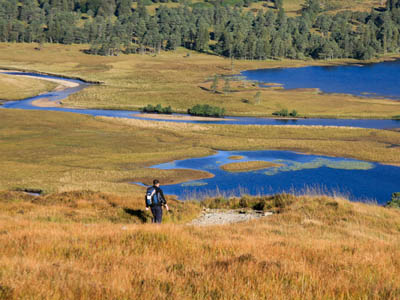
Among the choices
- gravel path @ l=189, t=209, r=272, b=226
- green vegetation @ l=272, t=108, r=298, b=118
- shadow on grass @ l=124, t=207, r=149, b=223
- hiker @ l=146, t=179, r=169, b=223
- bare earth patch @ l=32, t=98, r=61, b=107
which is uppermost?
hiker @ l=146, t=179, r=169, b=223

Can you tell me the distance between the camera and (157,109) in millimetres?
111688

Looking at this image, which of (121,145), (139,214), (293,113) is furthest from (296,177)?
(293,113)

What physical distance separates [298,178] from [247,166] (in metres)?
7.38

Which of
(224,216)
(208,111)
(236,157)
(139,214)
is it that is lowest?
(236,157)

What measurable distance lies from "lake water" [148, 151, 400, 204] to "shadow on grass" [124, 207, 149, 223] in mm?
24204

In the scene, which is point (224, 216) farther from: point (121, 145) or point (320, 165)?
point (121, 145)

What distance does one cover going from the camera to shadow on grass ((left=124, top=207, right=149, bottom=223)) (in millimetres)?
23341

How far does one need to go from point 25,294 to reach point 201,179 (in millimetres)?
50293

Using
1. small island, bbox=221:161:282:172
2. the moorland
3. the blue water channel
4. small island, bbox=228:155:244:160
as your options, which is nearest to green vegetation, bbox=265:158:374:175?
small island, bbox=221:161:282:172

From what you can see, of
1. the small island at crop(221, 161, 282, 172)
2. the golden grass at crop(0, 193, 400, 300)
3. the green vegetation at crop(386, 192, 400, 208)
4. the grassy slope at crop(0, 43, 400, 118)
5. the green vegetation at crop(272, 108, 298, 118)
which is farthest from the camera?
the grassy slope at crop(0, 43, 400, 118)

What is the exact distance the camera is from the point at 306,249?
539 inches

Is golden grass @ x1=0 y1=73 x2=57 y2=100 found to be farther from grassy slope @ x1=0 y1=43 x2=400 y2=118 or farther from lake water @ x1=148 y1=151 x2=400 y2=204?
lake water @ x1=148 y1=151 x2=400 y2=204

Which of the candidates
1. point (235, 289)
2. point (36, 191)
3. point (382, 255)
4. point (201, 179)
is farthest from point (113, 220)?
point (201, 179)

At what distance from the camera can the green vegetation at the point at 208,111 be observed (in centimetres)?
10750
